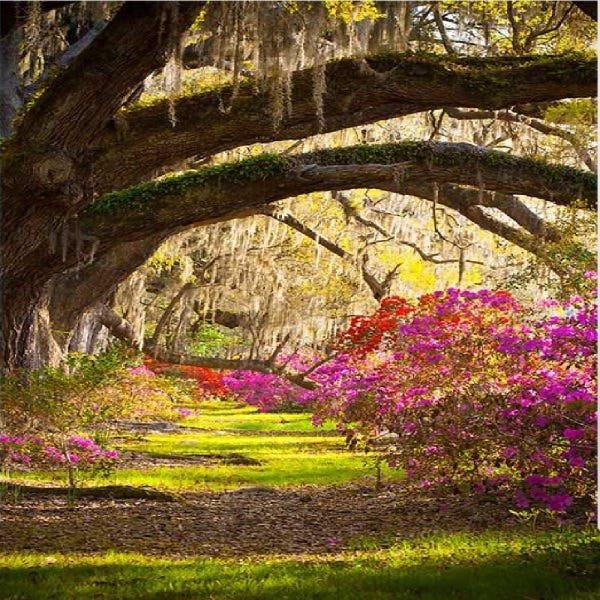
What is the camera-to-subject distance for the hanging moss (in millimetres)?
8281

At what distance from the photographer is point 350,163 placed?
905cm

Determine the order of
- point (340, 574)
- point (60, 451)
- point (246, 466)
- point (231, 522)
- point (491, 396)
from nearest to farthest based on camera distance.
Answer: point (340, 574), point (491, 396), point (231, 522), point (60, 451), point (246, 466)

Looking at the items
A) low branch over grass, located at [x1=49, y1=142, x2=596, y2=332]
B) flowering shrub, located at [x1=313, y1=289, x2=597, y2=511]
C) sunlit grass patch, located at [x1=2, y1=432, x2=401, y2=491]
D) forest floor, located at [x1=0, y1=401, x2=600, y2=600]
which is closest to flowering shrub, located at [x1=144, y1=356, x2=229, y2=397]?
sunlit grass patch, located at [x1=2, y1=432, x2=401, y2=491]

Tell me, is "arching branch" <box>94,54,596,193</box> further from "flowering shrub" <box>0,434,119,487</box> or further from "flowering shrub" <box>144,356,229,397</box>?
"flowering shrub" <box>144,356,229,397</box>

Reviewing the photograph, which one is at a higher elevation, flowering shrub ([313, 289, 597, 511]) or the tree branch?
the tree branch

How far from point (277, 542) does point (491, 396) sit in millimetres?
2194

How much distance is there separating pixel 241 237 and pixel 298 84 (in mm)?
9189

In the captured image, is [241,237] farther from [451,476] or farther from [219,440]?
[451,476]

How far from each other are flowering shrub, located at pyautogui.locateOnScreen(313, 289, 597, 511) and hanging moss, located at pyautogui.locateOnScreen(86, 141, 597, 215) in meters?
1.27

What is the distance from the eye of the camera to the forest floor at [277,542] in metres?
5.47

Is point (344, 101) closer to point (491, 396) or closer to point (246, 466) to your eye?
point (491, 396)

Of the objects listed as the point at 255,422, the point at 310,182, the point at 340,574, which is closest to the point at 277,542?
the point at 340,574

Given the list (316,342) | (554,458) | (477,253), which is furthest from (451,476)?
(316,342)

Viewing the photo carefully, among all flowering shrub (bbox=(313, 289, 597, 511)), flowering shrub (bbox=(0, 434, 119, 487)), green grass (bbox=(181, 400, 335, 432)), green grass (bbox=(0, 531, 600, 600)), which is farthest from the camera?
green grass (bbox=(181, 400, 335, 432))
